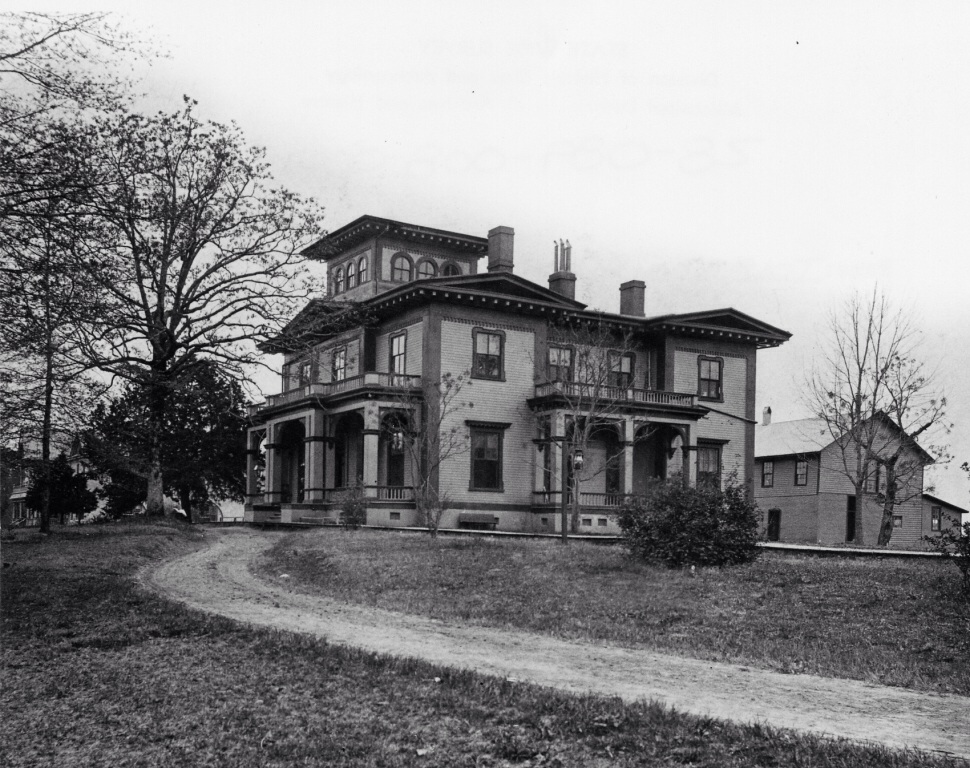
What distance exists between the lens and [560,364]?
1785 inches

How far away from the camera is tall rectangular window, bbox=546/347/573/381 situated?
1768 inches

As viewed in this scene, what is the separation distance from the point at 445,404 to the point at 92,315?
76.9ft

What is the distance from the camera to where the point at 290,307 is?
115ft

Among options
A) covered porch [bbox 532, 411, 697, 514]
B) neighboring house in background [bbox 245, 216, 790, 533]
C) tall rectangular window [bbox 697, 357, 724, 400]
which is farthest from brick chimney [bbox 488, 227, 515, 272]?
tall rectangular window [bbox 697, 357, 724, 400]

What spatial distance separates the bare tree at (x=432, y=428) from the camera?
40075mm

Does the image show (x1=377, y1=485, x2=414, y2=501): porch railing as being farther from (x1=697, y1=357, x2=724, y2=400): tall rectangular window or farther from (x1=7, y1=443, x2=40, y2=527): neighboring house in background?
(x1=697, y1=357, x2=724, y2=400): tall rectangular window

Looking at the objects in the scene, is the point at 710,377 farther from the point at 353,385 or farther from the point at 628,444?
the point at 353,385

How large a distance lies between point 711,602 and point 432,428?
80.4 feet

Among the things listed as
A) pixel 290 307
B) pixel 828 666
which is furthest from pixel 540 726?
pixel 290 307

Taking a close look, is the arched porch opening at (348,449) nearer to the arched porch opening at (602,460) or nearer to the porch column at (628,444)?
the arched porch opening at (602,460)

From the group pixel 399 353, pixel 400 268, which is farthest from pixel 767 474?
pixel 399 353

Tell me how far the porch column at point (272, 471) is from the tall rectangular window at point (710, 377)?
20.4 metres

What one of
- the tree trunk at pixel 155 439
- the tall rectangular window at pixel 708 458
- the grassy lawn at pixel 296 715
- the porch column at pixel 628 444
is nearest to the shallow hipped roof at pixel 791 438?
the tall rectangular window at pixel 708 458

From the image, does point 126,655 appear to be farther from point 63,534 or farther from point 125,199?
point 63,534
